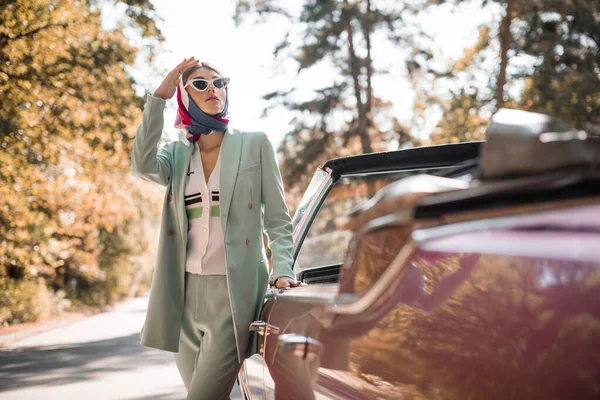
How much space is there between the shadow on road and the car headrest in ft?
21.5

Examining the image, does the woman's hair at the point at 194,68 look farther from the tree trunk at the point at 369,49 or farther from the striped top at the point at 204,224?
the tree trunk at the point at 369,49

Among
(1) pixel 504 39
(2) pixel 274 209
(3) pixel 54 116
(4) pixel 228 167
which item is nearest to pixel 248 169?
(4) pixel 228 167

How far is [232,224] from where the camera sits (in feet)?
10.4

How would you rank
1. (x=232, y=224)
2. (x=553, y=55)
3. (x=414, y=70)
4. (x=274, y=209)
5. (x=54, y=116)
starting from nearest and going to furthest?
(x=232, y=224), (x=274, y=209), (x=54, y=116), (x=553, y=55), (x=414, y=70)

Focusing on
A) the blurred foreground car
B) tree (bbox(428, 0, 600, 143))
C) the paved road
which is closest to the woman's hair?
the blurred foreground car

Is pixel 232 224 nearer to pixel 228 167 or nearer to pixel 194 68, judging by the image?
pixel 228 167

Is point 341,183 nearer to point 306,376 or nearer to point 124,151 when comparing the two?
point 306,376

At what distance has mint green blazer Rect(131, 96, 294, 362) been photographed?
Result: 3.12 m

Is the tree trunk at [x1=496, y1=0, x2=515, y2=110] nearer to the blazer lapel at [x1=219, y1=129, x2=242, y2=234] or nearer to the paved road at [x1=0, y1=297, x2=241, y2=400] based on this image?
the paved road at [x1=0, y1=297, x2=241, y2=400]

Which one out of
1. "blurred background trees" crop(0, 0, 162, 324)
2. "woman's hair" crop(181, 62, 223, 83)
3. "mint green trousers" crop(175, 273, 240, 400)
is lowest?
"mint green trousers" crop(175, 273, 240, 400)

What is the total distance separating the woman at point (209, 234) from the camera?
3020 mm

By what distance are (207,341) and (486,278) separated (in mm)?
1989

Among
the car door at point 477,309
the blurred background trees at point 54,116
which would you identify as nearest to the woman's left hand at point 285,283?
the car door at point 477,309

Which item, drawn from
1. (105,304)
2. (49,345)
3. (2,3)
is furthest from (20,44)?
(105,304)
